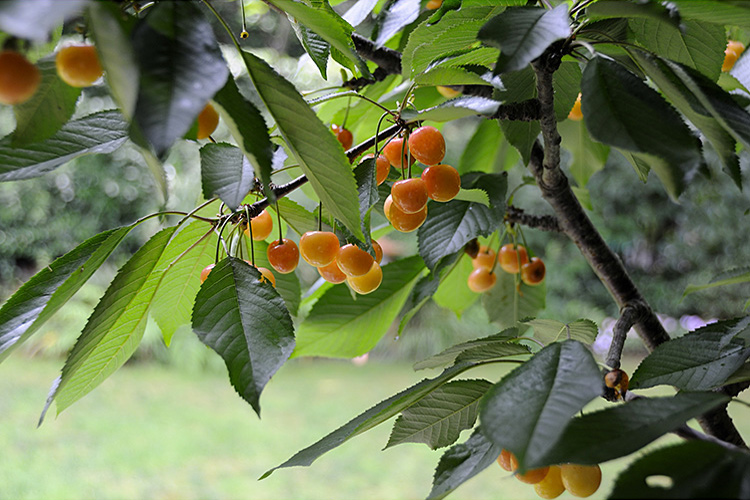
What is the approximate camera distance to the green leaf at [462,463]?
25 cm

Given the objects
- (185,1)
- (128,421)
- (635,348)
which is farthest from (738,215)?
(185,1)

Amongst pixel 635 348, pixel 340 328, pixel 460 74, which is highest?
pixel 460 74

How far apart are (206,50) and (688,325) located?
2.89 m

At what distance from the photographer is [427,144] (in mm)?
318

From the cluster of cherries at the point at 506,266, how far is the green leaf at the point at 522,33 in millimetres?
348

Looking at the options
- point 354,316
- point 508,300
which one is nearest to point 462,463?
point 354,316

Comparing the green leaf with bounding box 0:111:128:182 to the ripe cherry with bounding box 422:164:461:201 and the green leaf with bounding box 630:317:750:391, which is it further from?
the green leaf with bounding box 630:317:750:391

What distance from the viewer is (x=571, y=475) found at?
0.27 m

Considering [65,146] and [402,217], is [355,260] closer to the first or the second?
[402,217]

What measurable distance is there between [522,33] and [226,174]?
Result: 0.47 feet

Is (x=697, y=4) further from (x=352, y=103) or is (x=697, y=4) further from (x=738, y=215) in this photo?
(x=738, y=215)

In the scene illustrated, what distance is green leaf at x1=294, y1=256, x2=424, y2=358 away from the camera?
0.51m

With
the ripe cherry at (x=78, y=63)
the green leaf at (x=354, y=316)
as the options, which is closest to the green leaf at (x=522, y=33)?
the ripe cherry at (x=78, y=63)

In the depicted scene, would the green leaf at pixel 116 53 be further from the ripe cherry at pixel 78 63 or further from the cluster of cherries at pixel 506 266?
the cluster of cherries at pixel 506 266
